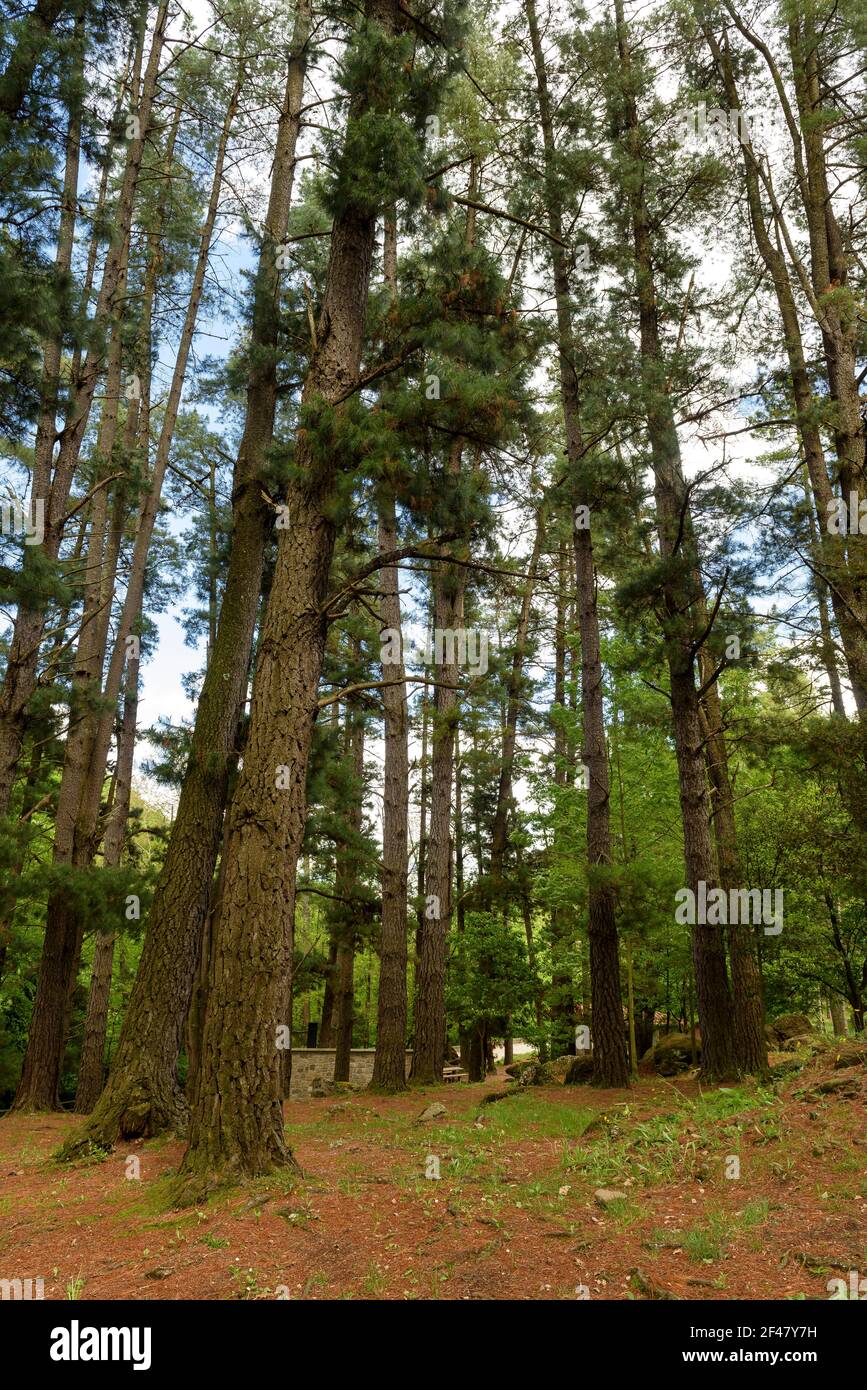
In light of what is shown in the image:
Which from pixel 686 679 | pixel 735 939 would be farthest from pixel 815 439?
pixel 735 939

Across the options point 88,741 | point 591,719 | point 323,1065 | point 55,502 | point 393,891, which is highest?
point 55,502

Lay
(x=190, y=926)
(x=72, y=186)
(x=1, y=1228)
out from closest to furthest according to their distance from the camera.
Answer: (x=1, y=1228) → (x=190, y=926) → (x=72, y=186)

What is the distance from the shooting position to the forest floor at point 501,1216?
3.28 metres

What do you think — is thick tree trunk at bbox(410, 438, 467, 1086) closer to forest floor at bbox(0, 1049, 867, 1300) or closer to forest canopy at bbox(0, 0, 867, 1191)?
forest canopy at bbox(0, 0, 867, 1191)

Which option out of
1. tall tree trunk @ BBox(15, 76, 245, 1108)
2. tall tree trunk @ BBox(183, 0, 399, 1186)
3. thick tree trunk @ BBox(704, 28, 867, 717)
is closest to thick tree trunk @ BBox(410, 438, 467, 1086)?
tall tree trunk @ BBox(15, 76, 245, 1108)

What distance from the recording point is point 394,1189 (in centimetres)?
471

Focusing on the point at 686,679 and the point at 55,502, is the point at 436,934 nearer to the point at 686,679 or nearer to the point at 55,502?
the point at 686,679

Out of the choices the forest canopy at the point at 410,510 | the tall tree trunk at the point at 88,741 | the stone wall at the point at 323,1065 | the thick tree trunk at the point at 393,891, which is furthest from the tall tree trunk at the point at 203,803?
the stone wall at the point at 323,1065

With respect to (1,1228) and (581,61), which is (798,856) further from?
(581,61)

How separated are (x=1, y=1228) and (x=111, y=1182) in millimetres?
962

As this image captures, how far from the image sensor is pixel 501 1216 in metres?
4.08

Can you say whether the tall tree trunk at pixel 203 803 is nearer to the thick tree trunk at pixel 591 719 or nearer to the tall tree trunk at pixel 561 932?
the thick tree trunk at pixel 591 719
